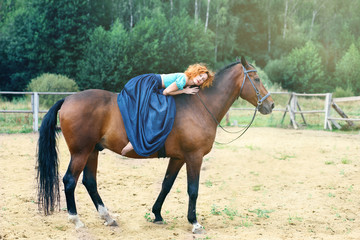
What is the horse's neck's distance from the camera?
4496 mm

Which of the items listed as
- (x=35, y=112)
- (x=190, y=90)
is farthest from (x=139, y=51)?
(x=190, y=90)

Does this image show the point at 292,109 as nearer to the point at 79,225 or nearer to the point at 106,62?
the point at 79,225

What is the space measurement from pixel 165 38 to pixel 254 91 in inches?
A: 938

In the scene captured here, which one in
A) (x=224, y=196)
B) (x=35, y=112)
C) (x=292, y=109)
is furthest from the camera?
(x=292, y=109)

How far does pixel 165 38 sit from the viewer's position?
2745cm

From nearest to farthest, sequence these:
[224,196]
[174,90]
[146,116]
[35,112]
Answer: [146,116] → [174,90] → [224,196] → [35,112]

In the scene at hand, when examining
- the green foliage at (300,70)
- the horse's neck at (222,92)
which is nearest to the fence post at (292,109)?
the horse's neck at (222,92)

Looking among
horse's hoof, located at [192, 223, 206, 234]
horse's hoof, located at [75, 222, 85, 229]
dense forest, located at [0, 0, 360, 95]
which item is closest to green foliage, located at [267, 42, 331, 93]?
dense forest, located at [0, 0, 360, 95]

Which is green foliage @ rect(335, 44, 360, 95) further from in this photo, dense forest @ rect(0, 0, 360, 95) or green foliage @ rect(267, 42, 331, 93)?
green foliage @ rect(267, 42, 331, 93)

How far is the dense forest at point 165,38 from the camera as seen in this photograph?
2462 centimetres

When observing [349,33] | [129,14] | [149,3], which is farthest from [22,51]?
[349,33]

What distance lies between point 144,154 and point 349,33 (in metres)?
41.2

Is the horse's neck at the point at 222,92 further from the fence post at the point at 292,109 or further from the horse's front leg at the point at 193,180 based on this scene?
the fence post at the point at 292,109

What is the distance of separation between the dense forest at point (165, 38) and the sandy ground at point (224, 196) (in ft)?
53.9
